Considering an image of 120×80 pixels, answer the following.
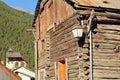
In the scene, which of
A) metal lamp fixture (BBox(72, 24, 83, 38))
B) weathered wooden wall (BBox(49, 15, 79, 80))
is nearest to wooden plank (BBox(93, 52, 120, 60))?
weathered wooden wall (BBox(49, 15, 79, 80))

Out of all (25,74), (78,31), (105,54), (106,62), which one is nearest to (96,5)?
(78,31)

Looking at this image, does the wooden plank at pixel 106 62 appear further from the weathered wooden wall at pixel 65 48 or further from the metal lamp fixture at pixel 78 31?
the metal lamp fixture at pixel 78 31

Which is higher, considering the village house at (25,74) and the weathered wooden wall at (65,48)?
the weathered wooden wall at (65,48)

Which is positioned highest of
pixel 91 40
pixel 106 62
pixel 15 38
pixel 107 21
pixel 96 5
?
pixel 96 5

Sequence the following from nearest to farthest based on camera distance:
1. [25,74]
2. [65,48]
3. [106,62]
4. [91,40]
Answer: [91,40] < [106,62] < [65,48] < [25,74]

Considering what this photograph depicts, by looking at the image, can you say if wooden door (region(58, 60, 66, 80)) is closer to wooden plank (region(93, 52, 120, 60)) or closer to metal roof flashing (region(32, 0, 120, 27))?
wooden plank (region(93, 52, 120, 60))

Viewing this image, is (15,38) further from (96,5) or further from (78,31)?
(78,31)

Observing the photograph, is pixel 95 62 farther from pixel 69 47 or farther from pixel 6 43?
pixel 6 43

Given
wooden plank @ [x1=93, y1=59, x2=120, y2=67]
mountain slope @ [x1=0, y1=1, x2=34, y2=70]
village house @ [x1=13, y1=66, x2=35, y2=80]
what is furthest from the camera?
mountain slope @ [x1=0, y1=1, x2=34, y2=70]

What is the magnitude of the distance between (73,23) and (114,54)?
222cm

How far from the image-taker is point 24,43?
403ft

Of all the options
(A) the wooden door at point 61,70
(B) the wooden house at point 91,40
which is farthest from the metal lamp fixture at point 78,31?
(A) the wooden door at point 61,70

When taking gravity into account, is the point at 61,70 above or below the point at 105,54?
below

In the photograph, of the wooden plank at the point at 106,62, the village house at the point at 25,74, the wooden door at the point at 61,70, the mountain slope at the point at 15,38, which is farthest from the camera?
the mountain slope at the point at 15,38
